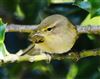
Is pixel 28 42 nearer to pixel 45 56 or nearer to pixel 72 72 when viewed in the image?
pixel 72 72

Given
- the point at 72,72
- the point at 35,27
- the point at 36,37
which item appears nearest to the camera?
the point at 36,37

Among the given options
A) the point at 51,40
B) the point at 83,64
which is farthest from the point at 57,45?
the point at 83,64

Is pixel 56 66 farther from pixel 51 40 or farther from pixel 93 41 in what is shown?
pixel 51 40

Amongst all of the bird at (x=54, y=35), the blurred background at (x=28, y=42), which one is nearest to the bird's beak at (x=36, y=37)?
the bird at (x=54, y=35)

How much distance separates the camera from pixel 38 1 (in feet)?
4.56

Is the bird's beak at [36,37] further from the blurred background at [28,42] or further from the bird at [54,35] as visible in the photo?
the blurred background at [28,42]

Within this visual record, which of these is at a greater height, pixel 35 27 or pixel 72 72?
pixel 35 27

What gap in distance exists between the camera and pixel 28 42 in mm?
1406

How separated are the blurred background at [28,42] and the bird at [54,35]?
0.61 ft

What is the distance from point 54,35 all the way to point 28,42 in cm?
35

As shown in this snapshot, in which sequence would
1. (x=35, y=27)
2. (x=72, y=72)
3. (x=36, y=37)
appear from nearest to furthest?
(x=36, y=37)
(x=35, y=27)
(x=72, y=72)

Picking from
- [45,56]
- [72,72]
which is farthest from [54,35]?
[72,72]

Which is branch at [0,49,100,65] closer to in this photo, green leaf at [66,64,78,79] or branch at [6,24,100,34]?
branch at [6,24,100,34]

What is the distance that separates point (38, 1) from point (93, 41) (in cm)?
21
